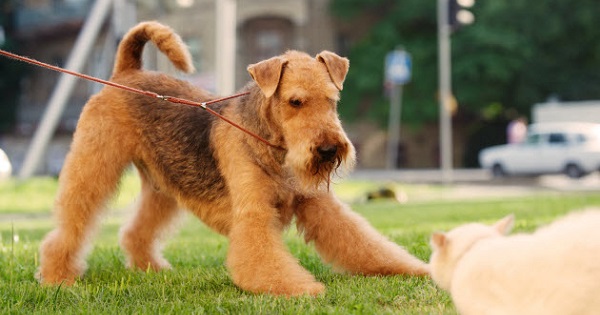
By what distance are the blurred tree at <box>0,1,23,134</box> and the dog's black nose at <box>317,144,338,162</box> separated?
3355 cm

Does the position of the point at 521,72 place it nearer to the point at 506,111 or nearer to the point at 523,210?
the point at 506,111

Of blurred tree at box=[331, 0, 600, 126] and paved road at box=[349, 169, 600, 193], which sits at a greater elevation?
blurred tree at box=[331, 0, 600, 126]

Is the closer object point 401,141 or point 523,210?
point 523,210

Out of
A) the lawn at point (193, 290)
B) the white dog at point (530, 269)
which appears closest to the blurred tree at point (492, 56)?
the lawn at point (193, 290)

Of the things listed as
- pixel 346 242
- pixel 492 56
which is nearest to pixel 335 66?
pixel 346 242

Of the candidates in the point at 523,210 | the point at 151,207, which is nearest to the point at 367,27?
the point at 523,210

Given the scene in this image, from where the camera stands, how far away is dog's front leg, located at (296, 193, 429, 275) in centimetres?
448

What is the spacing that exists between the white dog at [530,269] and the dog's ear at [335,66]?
1612 millimetres

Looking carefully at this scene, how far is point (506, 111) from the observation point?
1283 inches

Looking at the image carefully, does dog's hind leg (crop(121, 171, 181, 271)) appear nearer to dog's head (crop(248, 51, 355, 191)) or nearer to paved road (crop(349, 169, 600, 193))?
dog's head (crop(248, 51, 355, 191))

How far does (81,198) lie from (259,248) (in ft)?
4.78

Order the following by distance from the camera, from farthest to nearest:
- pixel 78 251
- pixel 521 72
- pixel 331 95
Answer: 1. pixel 521 72
2. pixel 78 251
3. pixel 331 95

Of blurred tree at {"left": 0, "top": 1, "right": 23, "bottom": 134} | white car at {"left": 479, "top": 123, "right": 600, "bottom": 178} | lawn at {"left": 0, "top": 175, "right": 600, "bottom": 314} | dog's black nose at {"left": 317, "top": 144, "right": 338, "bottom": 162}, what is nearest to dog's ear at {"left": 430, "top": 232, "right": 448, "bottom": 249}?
lawn at {"left": 0, "top": 175, "right": 600, "bottom": 314}

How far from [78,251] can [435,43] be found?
28.6 metres
